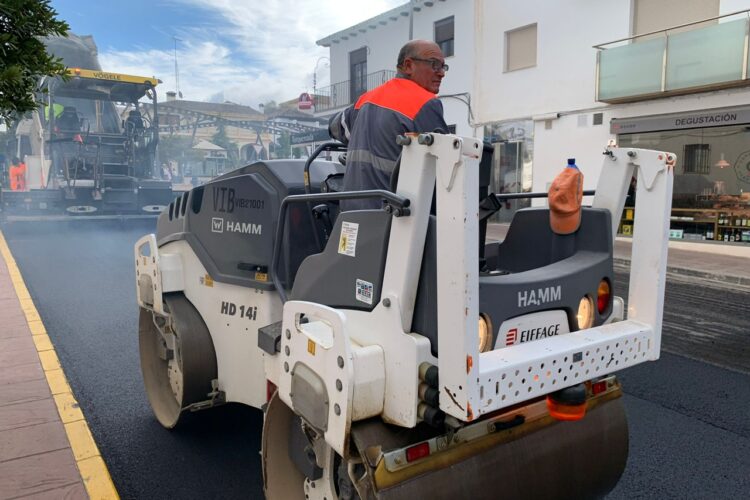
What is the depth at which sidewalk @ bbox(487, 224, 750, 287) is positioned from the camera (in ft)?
33.9

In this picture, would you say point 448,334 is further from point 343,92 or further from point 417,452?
point 343,92

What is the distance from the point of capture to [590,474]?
2543 millimetres

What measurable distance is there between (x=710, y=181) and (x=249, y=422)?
1394 cm

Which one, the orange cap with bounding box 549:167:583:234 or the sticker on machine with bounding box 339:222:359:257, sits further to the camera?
the orange cap with bounding box 549:167:583:234

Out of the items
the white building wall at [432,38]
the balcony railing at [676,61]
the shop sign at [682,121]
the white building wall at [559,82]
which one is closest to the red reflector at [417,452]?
the balcony railing at [676,61]

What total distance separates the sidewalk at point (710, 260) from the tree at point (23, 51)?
6610 millimetres

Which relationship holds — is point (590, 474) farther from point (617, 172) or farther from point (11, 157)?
point (11, 157)

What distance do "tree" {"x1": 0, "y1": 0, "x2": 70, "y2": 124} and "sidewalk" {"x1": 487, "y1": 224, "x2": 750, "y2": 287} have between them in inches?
260

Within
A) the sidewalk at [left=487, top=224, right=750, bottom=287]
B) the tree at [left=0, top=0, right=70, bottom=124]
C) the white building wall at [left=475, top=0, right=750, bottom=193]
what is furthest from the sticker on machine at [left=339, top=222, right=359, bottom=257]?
the white building wall at [left=475, top=0, right=750, bottom=193]

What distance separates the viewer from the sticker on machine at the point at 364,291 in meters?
2.14

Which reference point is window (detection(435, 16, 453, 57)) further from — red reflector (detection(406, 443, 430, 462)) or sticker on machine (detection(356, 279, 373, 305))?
red reflector (detection(406, 443, 430, 462))

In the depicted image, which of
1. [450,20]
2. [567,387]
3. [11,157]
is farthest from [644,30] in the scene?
[11,157]

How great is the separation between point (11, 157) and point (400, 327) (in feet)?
71.6

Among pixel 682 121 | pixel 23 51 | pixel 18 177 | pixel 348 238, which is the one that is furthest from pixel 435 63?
pixel 18 177
